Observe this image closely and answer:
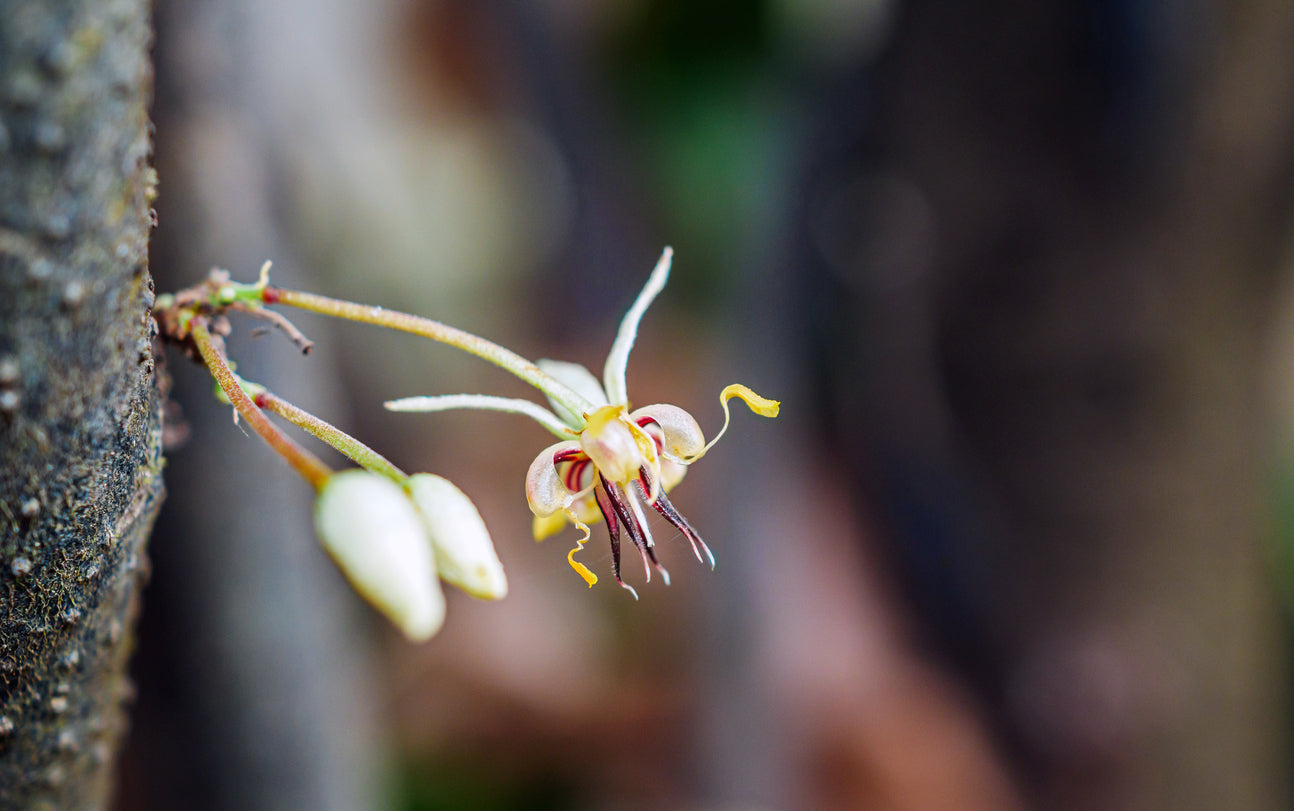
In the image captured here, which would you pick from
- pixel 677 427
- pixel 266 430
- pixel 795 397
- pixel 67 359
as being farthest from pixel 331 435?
pixel 795 397

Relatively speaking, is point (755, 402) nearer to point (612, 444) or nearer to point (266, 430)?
point (612, 444)

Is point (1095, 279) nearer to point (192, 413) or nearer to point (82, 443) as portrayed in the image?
point (192, 413)

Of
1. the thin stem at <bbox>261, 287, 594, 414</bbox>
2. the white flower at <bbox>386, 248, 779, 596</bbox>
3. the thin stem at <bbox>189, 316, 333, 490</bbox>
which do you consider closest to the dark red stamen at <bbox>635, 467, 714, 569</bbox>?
the white flower at <bbox>386, 248, 779, 596</bbox>

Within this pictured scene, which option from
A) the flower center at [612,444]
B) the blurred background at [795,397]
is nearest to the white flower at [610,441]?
the flower center at [612,444]

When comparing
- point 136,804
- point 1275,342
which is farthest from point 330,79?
point 1275,342

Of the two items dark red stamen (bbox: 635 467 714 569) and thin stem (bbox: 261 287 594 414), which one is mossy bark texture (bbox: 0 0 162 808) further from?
dark red stamen (bbox: 635 467 714 569)

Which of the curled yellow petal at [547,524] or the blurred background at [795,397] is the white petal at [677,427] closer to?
the curled yellow petal at [547,524]
